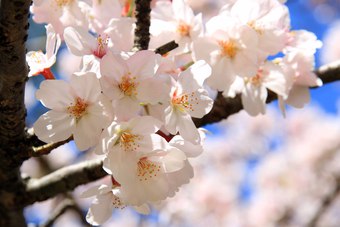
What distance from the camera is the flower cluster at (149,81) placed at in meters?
0.92

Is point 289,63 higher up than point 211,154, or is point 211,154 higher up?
point 289,63

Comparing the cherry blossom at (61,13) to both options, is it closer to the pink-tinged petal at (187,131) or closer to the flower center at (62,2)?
the flower center at (62,2)

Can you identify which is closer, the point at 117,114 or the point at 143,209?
the point at 117,114

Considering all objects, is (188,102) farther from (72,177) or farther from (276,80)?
(72,177)

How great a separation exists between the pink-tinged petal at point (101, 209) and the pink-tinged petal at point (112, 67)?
30 centimetres

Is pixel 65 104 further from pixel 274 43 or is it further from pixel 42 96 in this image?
pixel 274 43

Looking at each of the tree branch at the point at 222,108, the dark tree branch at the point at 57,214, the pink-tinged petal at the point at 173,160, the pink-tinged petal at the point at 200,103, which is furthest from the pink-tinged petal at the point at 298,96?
the dark tree branch at the point at 57,214

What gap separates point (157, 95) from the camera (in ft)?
3.06

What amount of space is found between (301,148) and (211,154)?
1.20 m

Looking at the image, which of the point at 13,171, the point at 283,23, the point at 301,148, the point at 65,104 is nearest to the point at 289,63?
the point at 283,23

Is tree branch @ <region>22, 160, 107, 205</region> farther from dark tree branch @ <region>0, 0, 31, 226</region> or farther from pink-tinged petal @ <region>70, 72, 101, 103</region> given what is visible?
pink-tinged petal @ <region>70, 72, 101, 103</region>

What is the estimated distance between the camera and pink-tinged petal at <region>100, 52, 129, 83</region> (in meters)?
0.90

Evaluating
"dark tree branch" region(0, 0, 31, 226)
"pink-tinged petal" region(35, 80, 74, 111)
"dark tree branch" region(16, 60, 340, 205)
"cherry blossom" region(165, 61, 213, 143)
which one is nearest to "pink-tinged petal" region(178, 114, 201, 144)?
"cherry blossom" region(165, 61, 213, 143)

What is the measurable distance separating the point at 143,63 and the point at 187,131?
0.51 ft
